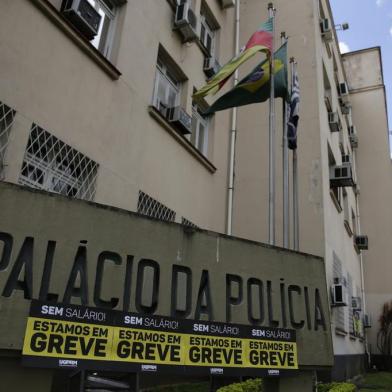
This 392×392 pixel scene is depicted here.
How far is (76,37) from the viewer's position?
5766 millimetres

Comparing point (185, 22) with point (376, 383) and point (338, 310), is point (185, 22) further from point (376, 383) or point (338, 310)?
point (376, 383)

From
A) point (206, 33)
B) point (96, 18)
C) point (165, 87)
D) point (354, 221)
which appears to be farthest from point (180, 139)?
point (354, 221)

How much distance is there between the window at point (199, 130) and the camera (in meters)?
9.54

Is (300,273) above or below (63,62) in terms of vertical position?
below

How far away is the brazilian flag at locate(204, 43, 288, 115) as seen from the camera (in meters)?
6.77

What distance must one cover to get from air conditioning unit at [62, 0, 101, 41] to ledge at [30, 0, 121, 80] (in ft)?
0.58

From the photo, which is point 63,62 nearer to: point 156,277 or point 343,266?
point 156,277

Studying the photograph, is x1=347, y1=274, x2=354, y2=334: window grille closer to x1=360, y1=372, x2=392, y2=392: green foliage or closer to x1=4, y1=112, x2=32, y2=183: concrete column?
x1=360, y1=372, x2=392, y2=392: green foliage

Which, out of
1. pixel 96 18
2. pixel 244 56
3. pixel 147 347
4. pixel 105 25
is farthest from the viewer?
pixel 105 25

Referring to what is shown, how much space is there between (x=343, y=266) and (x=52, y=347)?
33.9ft

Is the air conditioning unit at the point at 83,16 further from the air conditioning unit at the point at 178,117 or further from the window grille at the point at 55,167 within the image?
the air conditioning unit at the point at 178,117

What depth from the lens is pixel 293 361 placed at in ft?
12.2

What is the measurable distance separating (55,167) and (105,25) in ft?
9.13

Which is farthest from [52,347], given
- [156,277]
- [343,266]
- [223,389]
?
[343,266]
